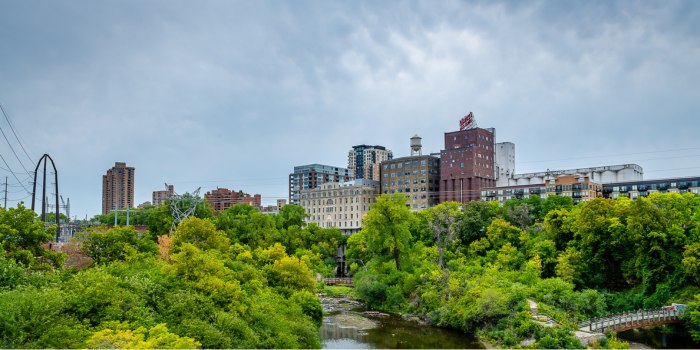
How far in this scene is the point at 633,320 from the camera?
46.2 metres

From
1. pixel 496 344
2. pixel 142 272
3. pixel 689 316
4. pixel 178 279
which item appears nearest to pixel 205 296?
pixel 178 279

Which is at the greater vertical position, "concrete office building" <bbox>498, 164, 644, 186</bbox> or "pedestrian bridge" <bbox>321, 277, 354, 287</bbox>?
"concrete office building" <bbox>498, 164, 644, 186</bbox>

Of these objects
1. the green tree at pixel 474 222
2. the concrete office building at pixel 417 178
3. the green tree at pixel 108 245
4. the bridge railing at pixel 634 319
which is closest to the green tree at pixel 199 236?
the green tree at pixel 108 245

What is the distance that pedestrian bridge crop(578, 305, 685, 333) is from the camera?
44344 millimetres

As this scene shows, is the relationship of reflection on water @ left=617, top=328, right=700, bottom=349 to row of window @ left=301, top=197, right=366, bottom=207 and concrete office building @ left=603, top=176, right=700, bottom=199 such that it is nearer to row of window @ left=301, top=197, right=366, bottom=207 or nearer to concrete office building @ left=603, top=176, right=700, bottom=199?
concrete office building @ left=603, top=176, right=700, bottom=199

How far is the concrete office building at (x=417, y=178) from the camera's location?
13812 centimetres

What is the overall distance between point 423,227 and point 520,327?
47219 millimetres

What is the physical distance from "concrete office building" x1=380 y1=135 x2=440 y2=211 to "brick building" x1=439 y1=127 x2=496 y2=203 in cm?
347

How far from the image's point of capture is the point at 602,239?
60.9m

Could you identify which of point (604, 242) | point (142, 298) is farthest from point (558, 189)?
point (142, 298)

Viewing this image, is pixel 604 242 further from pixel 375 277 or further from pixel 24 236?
pixel 24 236

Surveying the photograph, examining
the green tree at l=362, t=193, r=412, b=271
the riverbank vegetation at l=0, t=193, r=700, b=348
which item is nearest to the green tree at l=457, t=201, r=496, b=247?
the riverbank vegetation at l=0, t=193, r=700, b=348

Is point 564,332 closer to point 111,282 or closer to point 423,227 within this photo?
point 111,282

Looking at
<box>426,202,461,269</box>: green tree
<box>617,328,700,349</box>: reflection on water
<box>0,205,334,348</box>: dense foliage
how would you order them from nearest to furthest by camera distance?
<box>0,205,334,348</box>: dense foliage
<box>617,328,700,349</box>: reflection on water
<box>426,202,461,269</box>: green tree
